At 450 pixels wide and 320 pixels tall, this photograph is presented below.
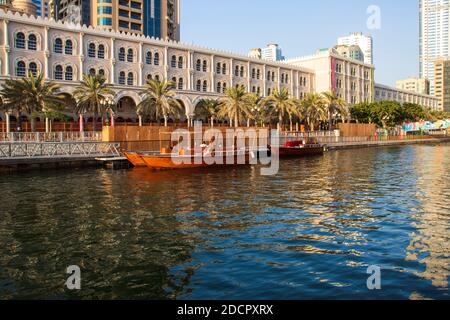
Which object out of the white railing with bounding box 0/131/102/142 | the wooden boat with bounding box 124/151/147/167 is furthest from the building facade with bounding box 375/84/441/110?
the wooden boat with bounding box 124/151/147/167

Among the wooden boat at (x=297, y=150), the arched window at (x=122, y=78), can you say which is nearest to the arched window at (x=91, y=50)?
the arched window at (x=122, y=78)

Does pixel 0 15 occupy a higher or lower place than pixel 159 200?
higher

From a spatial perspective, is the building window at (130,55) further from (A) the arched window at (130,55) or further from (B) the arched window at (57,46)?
(B) the arched window at (57,46)

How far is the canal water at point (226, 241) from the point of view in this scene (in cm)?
1027

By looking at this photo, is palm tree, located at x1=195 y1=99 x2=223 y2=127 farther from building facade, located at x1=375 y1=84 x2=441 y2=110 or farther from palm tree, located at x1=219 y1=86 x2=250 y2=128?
building facade, located at x1=375 y1=84 x2=441 y2=110

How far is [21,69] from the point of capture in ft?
176

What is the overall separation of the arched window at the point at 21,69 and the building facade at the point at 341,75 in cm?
6244

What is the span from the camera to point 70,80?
57.2 m

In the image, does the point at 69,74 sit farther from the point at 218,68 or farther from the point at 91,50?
the point at 218,68

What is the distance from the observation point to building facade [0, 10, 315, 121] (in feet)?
176
